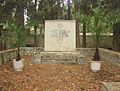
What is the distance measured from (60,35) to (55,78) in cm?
653

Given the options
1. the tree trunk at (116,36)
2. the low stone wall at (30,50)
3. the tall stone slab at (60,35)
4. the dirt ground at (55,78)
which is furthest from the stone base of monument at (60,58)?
the tree trunk at (116,36)

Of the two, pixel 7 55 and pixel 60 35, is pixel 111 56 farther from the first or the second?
pixel 7 55

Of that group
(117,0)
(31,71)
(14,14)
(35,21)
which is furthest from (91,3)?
(31,71)

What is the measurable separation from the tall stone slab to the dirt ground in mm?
3415

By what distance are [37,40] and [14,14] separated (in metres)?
4.83

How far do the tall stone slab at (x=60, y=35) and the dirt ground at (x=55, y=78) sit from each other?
3.41 m

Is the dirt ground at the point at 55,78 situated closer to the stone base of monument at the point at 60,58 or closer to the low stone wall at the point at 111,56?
the low stone wall at the point at 111,56

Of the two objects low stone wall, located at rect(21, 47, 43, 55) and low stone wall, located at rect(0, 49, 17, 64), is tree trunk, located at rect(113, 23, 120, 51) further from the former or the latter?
low stone wall, located at rect(0, 49, 17, 64)

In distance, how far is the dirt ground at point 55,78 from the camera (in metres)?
9.24

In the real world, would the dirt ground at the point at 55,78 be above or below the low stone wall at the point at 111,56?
below

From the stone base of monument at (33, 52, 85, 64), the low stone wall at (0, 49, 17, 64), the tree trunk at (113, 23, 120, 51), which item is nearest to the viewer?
the low stone wall at (0, 49, 17, 64)

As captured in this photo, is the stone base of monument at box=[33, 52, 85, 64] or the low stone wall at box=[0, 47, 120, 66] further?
the stone base of monument at box=[33, 52, 85, 64]

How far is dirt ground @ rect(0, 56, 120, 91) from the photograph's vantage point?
30.3ft

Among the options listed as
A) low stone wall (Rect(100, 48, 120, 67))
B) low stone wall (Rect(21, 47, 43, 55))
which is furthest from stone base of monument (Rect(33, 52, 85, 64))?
low stone wall (Rect(21, 47, 43, 55))
